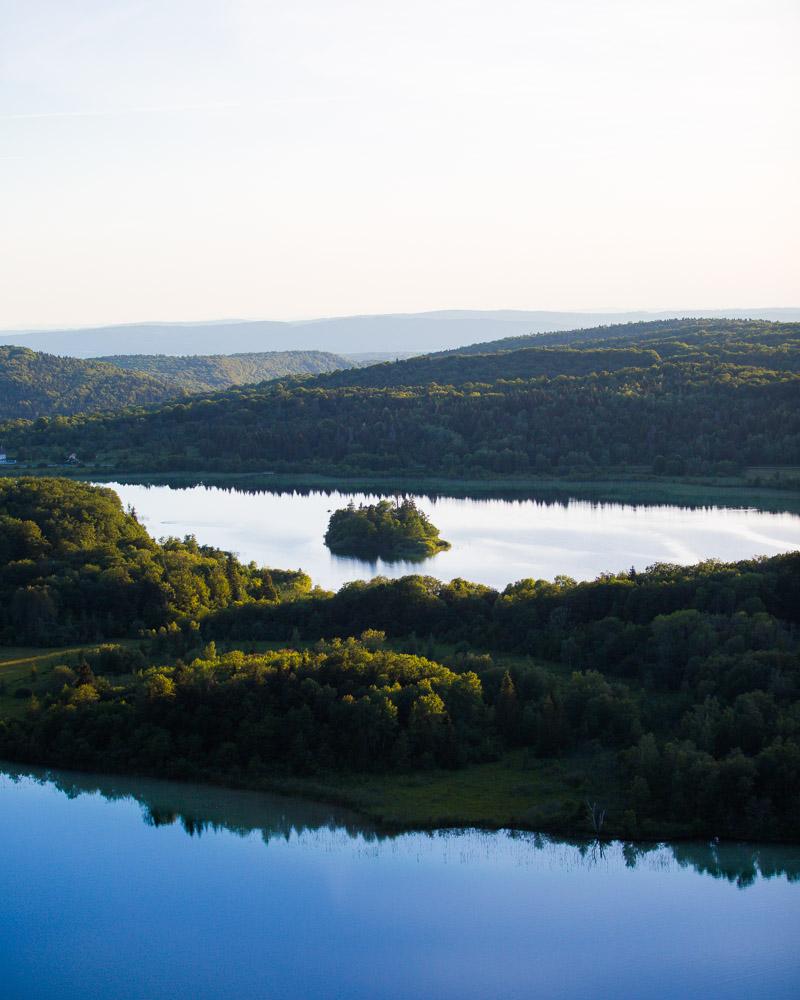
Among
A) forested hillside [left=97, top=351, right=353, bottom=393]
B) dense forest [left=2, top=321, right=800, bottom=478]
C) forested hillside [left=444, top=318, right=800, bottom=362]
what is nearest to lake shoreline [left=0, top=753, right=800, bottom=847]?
dense forest [left=2, top=321, right=800, bottom=478]

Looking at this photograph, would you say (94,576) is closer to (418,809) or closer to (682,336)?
(418,809)

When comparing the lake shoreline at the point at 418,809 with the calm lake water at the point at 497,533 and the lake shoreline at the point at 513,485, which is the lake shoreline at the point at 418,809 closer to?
the calm lake water at the point at 497,533

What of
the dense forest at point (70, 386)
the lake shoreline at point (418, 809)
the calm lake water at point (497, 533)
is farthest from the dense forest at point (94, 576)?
the dense forest at point (70, 386)

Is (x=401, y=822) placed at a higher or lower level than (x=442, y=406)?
lower

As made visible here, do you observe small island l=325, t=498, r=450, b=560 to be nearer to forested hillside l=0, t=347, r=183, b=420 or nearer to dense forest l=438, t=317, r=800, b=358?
dense forest l=438, t=317, r=800, b=358

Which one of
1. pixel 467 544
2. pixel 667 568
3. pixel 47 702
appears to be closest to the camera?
pixel 47 702

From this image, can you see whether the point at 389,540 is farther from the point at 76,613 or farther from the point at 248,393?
the point at 248,393

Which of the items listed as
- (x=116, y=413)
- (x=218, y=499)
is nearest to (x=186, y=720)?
(x=218, y=499)
